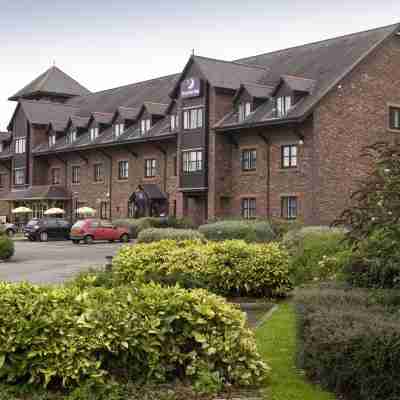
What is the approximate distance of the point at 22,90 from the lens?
7119 centimetres

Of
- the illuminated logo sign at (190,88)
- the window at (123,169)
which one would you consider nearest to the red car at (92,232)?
the illuminated logo sign at (190,88)

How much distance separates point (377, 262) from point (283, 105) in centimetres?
3064

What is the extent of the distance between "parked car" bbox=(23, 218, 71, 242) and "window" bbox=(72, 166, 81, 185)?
11315 millimetres

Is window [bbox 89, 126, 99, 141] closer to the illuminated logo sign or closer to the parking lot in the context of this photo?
the illuminated logo sign

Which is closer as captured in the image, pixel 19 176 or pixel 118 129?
pixel 118 129

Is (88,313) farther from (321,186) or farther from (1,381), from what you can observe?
(321,186)

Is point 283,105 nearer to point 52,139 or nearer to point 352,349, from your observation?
point 52,139

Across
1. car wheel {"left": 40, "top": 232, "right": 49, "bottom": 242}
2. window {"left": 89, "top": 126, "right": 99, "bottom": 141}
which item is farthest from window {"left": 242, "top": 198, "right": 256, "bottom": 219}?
window {"left": 89, "top": 126, "right": 99, "bottom": 141}

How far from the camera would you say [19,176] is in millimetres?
61125

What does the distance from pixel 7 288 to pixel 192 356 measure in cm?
206

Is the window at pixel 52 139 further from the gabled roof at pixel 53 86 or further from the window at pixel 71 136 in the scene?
the gabled roof at pixel 53 86

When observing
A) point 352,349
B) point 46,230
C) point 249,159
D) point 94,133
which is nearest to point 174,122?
point 249,159

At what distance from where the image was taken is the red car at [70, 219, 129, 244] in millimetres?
40906

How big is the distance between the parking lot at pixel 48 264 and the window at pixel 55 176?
24.2 metres
